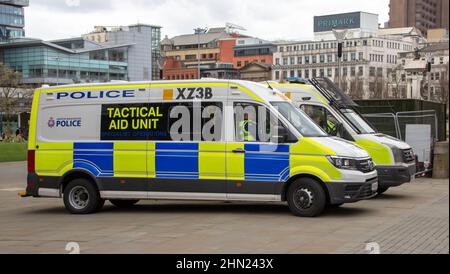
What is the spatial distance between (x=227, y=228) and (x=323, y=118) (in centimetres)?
532

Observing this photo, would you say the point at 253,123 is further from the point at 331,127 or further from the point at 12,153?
the point at 12,153

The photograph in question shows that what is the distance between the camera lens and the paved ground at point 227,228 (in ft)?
27.5

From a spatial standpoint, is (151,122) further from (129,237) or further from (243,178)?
(129,237)

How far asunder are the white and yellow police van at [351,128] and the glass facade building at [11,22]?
373ft

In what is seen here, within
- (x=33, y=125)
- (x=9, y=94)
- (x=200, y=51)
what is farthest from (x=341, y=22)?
→ (x=33, y=125)

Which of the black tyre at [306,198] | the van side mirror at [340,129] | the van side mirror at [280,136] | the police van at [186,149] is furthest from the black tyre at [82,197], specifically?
the van side mirror at [340,129]

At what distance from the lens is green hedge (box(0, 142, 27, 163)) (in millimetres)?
33144

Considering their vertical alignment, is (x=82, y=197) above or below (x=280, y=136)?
below

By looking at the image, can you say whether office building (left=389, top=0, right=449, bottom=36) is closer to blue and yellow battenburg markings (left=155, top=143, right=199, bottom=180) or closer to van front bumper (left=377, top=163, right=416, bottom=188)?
van front bumper (left=377, top=163, right=416, bottom=188)

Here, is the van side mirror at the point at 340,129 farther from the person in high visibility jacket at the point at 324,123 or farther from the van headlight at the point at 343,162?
the van headlight at the point at 343,162

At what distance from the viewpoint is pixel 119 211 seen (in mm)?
12766

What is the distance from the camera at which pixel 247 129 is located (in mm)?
11367
